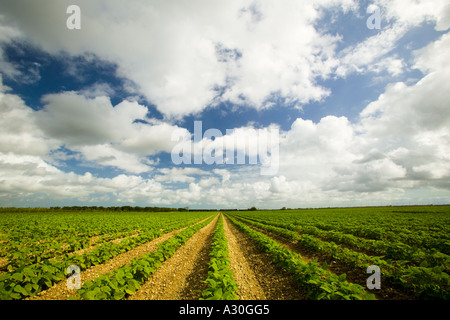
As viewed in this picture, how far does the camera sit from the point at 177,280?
7945 mm

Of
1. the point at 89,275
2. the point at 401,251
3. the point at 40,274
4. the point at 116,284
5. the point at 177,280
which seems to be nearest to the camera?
the point at 116,284

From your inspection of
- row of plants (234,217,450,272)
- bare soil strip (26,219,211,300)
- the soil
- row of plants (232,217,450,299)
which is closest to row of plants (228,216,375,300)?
the soil

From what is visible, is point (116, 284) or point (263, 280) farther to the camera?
point (263, 280)

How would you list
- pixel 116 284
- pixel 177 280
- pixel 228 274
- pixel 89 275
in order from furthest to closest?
1. pixel 89 275
2. pixel 177 280
3. pixel 228 274
4. pixel 116 284

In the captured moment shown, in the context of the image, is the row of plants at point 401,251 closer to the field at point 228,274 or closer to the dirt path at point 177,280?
the field at point 228,274

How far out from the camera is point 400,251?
9.60 meters

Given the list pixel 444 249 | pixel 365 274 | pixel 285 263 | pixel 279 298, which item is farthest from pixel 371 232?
pixel 279 298

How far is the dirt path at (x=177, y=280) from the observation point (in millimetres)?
6618

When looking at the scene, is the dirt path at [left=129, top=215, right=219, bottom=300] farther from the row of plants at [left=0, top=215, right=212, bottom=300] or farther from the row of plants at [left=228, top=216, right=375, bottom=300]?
the row of plants at [left=228, top=216, right=375, bottom=300]

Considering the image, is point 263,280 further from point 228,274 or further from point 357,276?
point 357,276

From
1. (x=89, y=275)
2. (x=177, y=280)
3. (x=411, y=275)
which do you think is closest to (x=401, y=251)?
(x=411, y=275)
